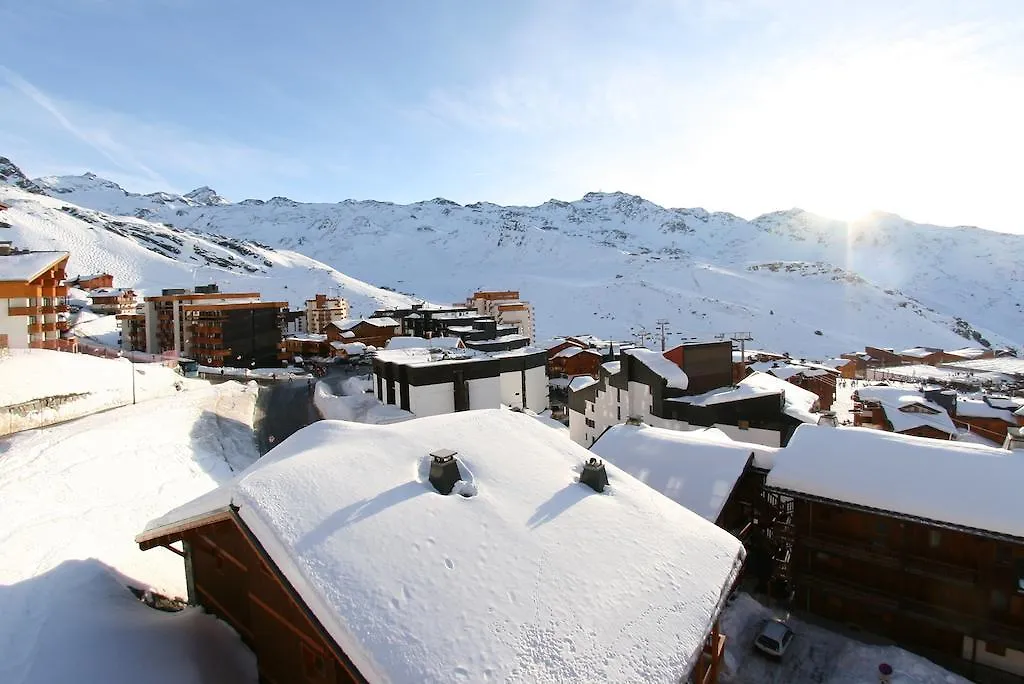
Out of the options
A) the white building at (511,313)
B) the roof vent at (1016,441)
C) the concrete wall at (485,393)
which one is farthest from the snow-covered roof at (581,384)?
the white building at (511,313)

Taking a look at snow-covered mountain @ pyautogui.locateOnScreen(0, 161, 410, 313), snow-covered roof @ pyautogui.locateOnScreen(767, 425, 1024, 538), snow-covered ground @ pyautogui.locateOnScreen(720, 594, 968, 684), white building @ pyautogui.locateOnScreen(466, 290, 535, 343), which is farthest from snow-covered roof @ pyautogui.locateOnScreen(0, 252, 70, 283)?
snow-covered mountain @ pyautogui.locateOnScreen(0, 161, 410, 313)

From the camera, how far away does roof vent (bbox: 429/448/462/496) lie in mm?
8211

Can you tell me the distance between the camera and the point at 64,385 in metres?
24.9

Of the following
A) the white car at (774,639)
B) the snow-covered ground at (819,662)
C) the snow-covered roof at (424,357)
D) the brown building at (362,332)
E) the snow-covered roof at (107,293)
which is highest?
the snow-covered roof at (107,293)

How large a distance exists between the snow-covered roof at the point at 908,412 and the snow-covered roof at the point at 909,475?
2093cm

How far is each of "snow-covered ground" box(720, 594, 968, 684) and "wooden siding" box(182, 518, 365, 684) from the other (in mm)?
9271

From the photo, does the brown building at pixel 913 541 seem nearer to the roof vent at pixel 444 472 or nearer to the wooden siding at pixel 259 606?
the roof vent at pixel 444 472

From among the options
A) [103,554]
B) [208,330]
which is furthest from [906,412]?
[208,330]

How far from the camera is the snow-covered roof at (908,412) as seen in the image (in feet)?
101

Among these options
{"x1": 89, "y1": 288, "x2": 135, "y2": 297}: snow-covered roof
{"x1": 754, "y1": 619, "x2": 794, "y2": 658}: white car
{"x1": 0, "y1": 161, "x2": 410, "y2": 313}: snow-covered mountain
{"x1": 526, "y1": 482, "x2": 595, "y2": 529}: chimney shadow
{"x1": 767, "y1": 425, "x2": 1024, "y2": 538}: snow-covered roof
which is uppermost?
{"x1": 0, "y1": 161, "x2": 410, "y2": 313}: snow-covered mountain

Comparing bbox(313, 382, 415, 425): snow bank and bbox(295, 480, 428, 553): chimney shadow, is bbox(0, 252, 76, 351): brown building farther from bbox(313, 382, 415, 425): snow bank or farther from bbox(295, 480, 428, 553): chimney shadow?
bbox(295, 480, 428, 553): chimney shadow

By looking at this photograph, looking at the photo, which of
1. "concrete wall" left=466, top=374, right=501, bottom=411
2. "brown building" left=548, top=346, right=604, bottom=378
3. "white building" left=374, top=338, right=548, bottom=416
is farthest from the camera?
"brown building" left=548, top=346, right=604, bottom=378

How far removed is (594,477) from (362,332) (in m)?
59.3

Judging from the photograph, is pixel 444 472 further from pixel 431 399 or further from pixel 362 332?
pixel 362 332
